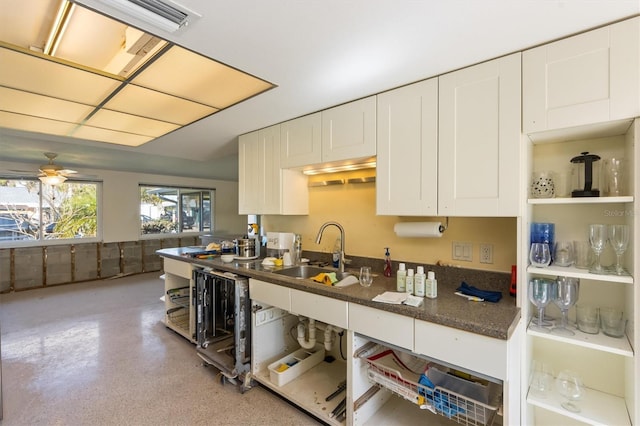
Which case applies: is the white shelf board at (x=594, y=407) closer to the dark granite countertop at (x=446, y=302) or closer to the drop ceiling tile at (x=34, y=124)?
the dark granite countertop at (x=446, y=302)

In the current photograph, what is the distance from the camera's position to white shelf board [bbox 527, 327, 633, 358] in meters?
1.22

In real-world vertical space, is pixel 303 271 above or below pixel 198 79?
below

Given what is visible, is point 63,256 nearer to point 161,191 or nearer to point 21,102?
point 161,191

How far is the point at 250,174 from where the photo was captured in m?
2.92

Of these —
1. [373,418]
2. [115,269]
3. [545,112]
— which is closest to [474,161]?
[545,112]

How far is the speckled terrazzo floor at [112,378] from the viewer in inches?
75.4

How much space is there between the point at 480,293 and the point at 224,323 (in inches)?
99.7

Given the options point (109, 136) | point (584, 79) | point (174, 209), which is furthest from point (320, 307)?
point (174, 209)

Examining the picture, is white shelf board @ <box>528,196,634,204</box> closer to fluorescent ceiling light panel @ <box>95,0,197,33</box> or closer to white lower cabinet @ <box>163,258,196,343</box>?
fluorescent ceiling light panel @ <box>95,0,197,33</box>

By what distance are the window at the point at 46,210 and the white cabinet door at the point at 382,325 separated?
6.38m

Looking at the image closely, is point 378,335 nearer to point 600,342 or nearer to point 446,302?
point 446,302

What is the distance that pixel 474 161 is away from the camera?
1.54 m

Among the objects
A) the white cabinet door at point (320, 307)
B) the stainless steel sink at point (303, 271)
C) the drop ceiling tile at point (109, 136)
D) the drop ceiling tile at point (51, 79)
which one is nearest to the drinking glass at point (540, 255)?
the white cabinet door at point (320, 307)

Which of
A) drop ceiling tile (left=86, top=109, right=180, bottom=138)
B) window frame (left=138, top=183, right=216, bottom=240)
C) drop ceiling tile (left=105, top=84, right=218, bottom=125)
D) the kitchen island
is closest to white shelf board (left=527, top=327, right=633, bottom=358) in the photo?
the kitchen island
